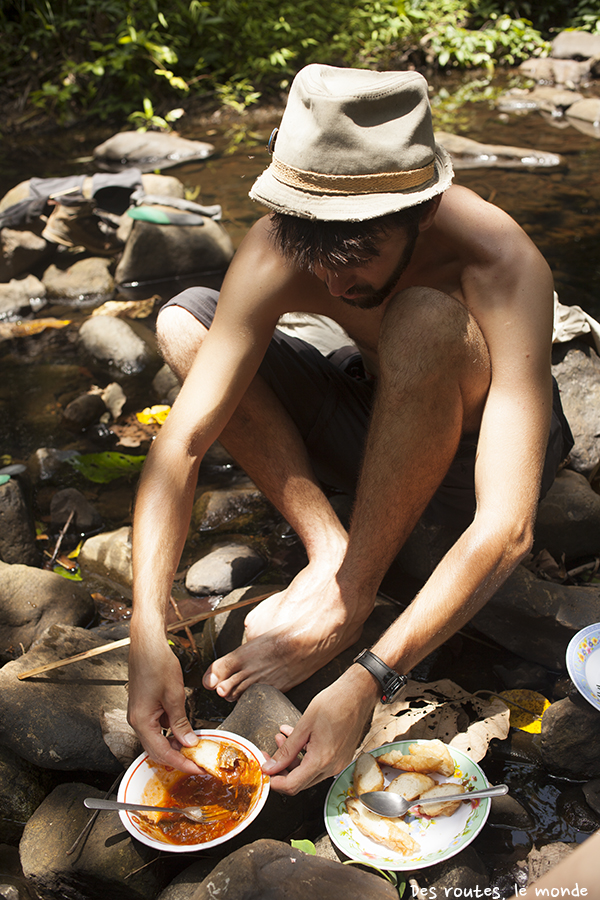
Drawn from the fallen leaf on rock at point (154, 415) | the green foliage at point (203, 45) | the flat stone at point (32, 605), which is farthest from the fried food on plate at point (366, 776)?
the green foliage at point (203, 45)

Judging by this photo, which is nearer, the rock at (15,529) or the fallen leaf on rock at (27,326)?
the rock at (15,529)

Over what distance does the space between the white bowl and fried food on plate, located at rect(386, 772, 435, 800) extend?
0.32 m

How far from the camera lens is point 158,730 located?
5.70 feet

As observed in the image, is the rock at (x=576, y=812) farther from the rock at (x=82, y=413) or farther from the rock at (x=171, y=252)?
the rock at (x=171, y=252)

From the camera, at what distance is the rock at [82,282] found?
562 centimetres

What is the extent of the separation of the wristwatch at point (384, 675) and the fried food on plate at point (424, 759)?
19 cm

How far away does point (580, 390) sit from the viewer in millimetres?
3094

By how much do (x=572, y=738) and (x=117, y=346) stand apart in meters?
3.57

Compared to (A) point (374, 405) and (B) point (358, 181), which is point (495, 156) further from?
(B) point (358, 181)

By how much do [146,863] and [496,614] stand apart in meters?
1.28

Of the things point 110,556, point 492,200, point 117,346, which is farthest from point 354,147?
point 492,200

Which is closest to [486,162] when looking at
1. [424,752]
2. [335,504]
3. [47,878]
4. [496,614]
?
[335,504]

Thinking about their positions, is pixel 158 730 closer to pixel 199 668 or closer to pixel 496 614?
pixel 199 668

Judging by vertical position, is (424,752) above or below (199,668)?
above
